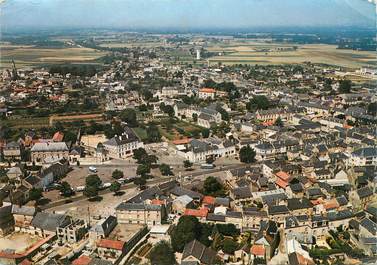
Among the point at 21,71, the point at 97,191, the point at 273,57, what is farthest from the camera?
the point at 273,57

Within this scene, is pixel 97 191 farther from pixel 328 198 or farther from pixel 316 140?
pixel 316 140

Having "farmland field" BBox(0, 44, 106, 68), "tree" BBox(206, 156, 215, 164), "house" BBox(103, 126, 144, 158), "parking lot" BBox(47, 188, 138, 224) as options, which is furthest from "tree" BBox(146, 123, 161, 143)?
"farmland field" BBox(0, 44, 106, 68)

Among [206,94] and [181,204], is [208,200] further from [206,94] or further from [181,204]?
[206,94]

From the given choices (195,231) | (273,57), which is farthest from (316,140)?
(273,57)

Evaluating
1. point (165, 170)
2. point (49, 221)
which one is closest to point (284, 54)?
point (165, 170)

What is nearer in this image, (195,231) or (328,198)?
(195,231)

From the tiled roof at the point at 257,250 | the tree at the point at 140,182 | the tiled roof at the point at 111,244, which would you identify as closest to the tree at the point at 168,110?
the tree at the point at 140,182

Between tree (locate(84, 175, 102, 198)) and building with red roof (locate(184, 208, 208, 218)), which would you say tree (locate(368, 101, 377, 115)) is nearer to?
building with red roof (locate(184, 208, 208, 218))
